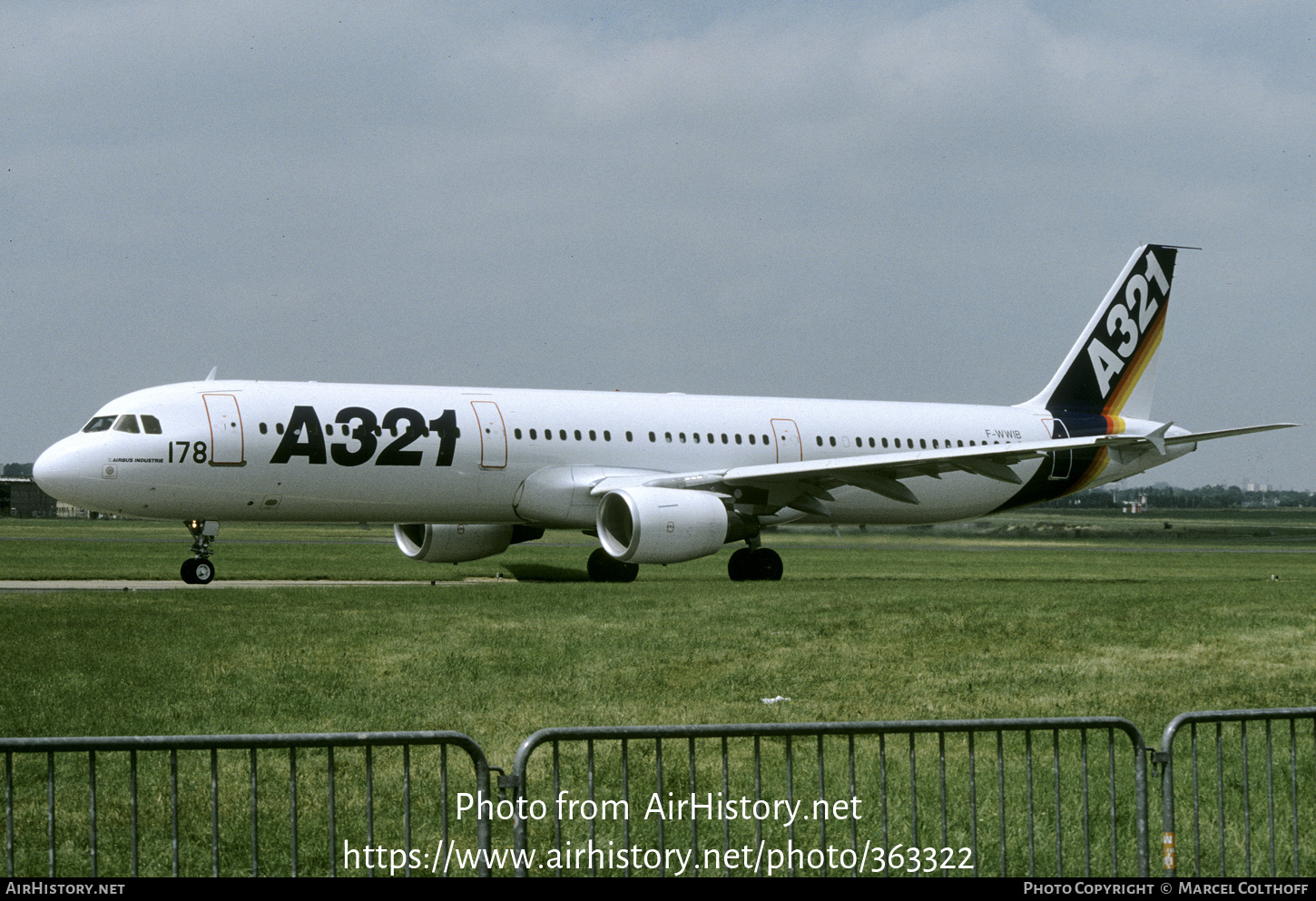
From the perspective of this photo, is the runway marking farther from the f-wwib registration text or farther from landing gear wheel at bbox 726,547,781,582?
the f-wwib registration text

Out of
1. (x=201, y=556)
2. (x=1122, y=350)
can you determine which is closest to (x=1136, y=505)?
(x=1122, y=350)

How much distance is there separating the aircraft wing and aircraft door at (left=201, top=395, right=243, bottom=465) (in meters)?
6.37

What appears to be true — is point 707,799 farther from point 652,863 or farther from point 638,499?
point 638,499

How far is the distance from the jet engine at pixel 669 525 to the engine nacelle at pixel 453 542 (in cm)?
439

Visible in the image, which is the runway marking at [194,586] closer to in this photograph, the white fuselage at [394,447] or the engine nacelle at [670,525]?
the white fuselage at [394,447]

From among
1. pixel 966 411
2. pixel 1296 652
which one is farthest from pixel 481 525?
pixel 1296 652

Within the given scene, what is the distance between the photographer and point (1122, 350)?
35.2 metres

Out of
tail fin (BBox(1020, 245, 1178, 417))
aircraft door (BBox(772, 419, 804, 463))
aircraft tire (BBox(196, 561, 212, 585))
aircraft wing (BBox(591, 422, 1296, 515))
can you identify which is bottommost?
aircraft tire (BBox(196, 561, 212, 585))

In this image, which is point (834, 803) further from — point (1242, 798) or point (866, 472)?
point (866, 472)

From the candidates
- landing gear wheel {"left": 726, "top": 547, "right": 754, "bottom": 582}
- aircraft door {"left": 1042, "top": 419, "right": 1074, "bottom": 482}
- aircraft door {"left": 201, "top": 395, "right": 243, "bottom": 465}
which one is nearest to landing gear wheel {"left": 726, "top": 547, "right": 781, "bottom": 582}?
landing gear wheel {"left": 726, "top": 547, "right": 754, "bottom": 582}

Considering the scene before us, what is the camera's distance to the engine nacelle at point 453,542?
28922 millimetres

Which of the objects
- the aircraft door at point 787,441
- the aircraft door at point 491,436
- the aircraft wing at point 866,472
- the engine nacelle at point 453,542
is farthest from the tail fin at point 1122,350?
the aircraft door at point 491,436

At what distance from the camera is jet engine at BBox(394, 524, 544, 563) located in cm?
2894

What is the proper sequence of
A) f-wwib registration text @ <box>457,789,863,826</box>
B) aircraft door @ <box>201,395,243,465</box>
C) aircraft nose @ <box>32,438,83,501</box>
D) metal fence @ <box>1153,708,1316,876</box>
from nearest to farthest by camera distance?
metal fence @ <box>1153,708,1316,876</box>
f-wwib registration text @ <box>457,789,863,826</box>
aircraft nose @ <box>32,438,83,501</box>
aircraft door @ <box>201,395,243,465</box>
